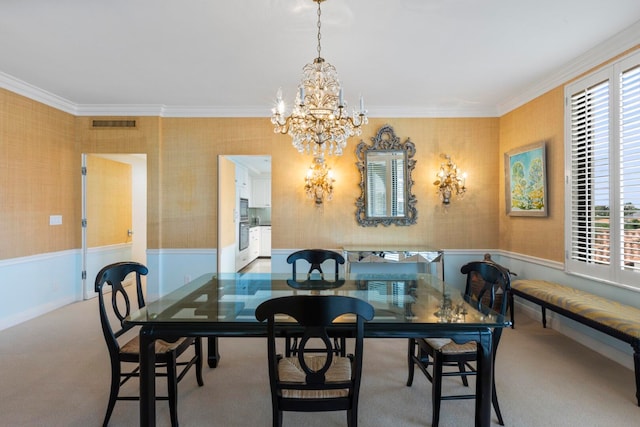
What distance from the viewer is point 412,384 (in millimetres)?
2377

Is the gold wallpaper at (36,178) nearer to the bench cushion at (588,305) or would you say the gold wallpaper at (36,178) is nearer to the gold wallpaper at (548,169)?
Answer: the bench cushion at (588,305)

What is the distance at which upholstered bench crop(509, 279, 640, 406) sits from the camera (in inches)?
86.0

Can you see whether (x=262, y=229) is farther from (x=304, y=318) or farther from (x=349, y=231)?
(x=304, y=318)

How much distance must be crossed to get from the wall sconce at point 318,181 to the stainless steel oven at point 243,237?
2.56 metres

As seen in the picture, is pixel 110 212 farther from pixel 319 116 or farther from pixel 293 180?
pixel 319 116

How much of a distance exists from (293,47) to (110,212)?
4201 mm

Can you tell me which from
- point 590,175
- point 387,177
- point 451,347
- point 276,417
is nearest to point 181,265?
point 387,177

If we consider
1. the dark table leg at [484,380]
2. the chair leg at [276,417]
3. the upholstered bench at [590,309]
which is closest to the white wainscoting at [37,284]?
the chair leg at [276,417]

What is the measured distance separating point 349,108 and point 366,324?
10.9 feet

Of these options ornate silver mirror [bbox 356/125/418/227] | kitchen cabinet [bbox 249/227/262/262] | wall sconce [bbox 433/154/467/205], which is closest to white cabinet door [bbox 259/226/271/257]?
kitchen cabinet [bbox 249/227/262/262]

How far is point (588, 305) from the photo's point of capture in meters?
2.59

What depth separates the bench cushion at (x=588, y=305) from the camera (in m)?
2.26

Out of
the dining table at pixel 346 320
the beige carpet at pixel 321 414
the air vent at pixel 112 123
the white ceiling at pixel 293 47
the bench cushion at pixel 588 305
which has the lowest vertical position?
the beige carpet at pixel 321 414

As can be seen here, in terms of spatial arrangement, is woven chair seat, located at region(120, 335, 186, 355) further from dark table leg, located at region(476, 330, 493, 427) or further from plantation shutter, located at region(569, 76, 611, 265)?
plantation shutter, located at region(569, 76, 611, 265)
